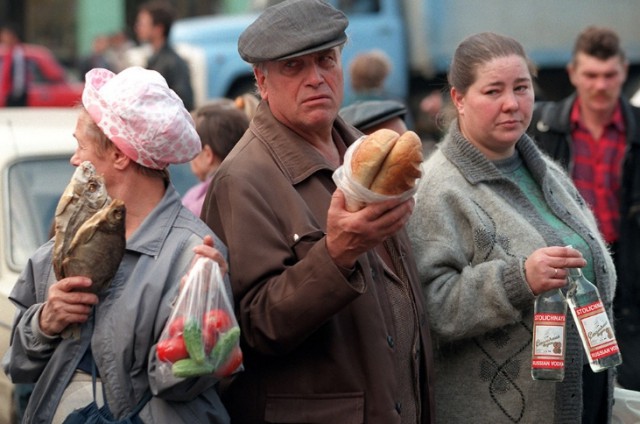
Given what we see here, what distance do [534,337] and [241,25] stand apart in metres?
12.4

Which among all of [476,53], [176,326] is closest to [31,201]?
[476,53]

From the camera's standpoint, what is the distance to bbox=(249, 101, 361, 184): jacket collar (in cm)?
331

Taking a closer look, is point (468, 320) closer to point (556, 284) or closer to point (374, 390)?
point (556, 284)

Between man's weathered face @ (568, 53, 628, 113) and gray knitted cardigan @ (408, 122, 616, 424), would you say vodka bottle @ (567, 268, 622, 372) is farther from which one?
man's weathered face @ (568, 53, 628, 113)

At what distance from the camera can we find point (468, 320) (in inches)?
142

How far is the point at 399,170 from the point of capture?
2.90m

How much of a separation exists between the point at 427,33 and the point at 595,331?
12462 millimetres

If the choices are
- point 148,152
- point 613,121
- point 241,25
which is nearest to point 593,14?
point 241,25

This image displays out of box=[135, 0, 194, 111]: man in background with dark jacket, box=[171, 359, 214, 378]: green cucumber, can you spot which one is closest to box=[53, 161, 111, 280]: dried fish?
box=[171, 359, 214, 378]: green cucumber

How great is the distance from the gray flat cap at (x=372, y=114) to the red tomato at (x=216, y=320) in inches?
80.8

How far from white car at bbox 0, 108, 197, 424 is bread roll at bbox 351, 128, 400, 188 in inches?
93.3

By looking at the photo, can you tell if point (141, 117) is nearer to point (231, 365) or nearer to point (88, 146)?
point (88, 146)

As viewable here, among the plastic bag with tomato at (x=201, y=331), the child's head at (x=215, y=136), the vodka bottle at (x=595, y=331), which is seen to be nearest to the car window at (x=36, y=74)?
the child's head at (x=215, y=136)

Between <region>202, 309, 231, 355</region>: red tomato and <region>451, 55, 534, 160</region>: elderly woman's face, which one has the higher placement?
<region>451, 55, 534, 160</region>: elderly woman's face
